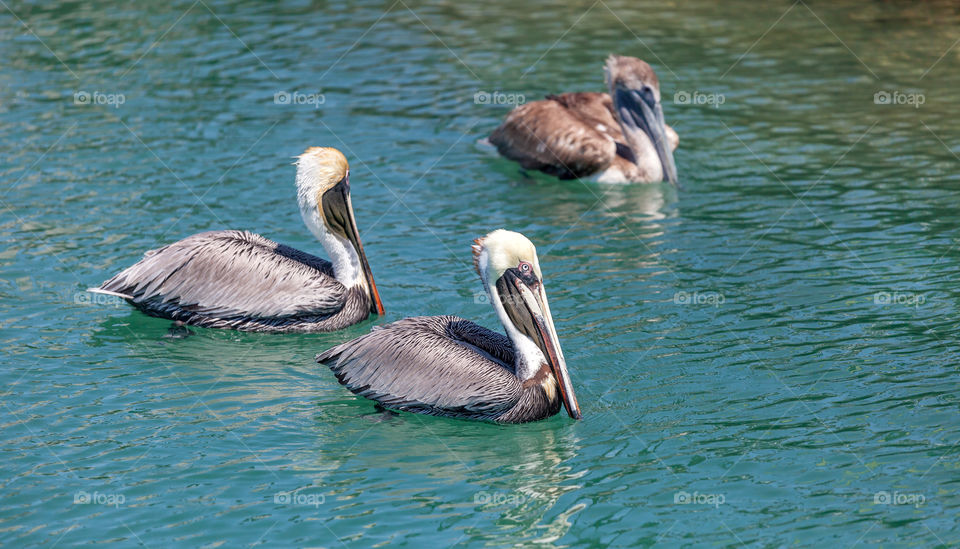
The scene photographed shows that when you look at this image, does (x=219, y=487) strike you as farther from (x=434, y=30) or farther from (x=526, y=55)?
(x=434, y=30)

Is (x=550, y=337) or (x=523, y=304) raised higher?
(x=523, y=304)

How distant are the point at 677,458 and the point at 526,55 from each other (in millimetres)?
9537

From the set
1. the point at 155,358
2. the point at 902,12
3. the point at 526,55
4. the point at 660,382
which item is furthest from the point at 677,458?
the point at 902,12

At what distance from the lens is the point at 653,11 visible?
17562mm

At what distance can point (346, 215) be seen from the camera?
9219 millimetres
